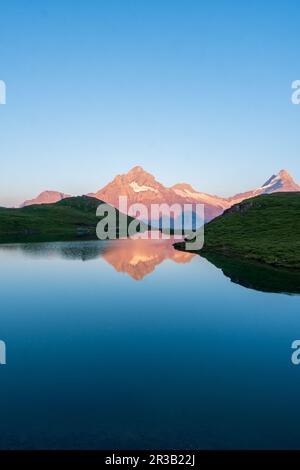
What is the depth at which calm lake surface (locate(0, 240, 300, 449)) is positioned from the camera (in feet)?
54.6

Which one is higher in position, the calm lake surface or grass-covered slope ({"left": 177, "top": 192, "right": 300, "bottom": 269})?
grass-covered slope ({"left": 177, "top": 192, "right": 300, "bottom": 269})

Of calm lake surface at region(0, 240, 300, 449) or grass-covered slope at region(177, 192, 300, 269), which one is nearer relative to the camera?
calm lake surface at region(0, 240, 300, 449)

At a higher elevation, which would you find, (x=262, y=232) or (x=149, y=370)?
(x=262, y=232)

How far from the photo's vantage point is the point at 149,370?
23906mm

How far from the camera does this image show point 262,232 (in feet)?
355

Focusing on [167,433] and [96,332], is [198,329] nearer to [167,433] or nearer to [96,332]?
[96,332]

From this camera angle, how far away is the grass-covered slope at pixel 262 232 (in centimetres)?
7988

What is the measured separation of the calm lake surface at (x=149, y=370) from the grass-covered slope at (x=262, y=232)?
33423 millimetres

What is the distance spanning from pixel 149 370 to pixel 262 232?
91764 millimetres

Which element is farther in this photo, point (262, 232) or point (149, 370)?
point (262, 232)

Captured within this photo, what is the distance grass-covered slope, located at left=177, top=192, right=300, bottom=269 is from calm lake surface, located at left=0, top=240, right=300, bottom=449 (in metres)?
33.4

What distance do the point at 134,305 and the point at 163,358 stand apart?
16.7 m

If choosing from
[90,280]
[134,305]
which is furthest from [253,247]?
[134,305]

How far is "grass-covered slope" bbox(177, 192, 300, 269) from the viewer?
79.9 meters
